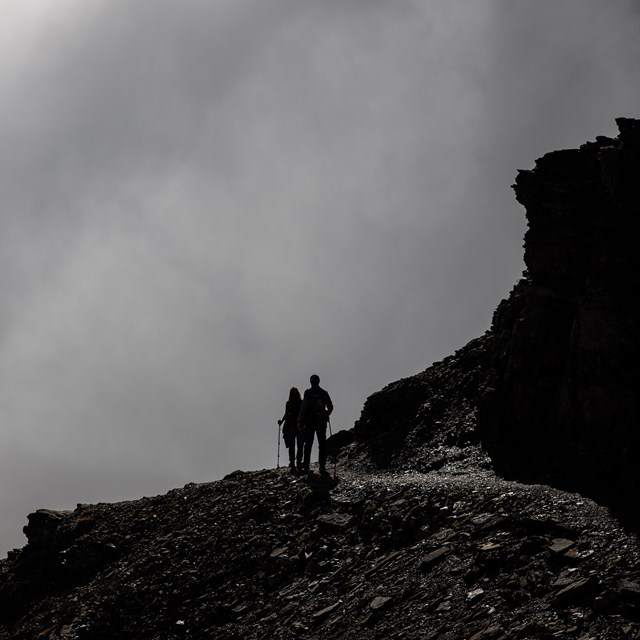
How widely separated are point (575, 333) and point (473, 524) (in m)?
8.21

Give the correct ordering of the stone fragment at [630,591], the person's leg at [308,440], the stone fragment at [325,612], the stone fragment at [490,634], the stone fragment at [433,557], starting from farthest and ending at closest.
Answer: the person's leg at [308,440]
the stone fragment at [325,612]
the stone fragment at [433,557]
the stone fragment at [490,634]
the stone fragment at [630,591]

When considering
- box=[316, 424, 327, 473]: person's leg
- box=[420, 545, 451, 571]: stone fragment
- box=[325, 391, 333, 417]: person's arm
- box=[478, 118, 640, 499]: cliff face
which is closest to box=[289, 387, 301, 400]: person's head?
box=[325, 391, 333, 417]: person's arm

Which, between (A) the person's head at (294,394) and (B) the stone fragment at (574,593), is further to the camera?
(A) the person's head at (294,394)

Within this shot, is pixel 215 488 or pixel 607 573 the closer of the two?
pixel 607 573

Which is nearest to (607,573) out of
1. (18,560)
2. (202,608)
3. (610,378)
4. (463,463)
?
(610,378)

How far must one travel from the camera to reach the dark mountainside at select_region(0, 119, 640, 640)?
1803 cm

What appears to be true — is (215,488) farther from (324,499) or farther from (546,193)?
(546,193)

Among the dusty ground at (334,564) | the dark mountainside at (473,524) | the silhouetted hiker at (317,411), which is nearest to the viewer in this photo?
the dusty ground at (334,564)

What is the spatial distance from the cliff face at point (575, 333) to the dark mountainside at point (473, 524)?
6 cm

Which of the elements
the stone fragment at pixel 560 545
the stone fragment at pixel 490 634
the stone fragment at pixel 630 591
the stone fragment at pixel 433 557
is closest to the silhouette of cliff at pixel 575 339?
the stone fragment at pixel 560 545

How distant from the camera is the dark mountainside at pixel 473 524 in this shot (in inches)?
710

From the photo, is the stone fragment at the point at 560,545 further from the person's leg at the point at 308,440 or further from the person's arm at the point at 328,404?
the person's leg at the point at 308,440

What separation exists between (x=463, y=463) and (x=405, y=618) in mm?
14373

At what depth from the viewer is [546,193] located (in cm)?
2969
